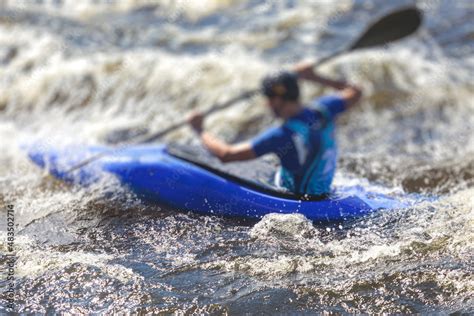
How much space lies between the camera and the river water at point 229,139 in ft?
9.87

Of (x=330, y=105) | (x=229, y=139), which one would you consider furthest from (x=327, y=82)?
(x=229, y=139)

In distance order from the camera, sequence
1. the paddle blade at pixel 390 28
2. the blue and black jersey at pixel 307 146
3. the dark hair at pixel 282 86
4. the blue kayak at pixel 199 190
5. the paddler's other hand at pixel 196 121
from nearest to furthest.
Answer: the dark hair at pixel 282 86
the blue and black jersey at pixel 307 146
the blue kayak at pixel 199 190
the paddler's other hand at pixel 196 121
the paddle blade at pixel 390 28

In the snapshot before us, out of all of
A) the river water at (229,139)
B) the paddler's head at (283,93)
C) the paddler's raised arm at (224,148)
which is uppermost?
the paddler's head at (283,93)

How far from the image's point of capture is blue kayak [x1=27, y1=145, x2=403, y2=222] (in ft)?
12.3

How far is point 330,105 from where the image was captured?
12.7 feet

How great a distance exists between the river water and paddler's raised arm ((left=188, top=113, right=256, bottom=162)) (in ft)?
1.26

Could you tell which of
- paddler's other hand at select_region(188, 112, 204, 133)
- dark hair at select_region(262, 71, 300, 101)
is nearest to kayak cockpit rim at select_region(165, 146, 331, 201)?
paddler's other hand at select_region(188, 112, 204, 133)

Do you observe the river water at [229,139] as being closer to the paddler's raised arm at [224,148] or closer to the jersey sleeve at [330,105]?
the paddler's raised arm at [224,148]

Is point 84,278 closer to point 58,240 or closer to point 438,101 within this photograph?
point 58,240

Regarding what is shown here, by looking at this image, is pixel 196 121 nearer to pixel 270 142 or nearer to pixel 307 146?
pixel 270 142

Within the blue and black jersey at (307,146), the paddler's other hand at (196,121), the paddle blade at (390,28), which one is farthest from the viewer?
the paddle blade at (390,28)


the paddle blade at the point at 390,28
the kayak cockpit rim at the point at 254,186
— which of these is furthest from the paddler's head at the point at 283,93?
the paddle blade at the point at 390,28

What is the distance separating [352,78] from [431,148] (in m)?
1.68

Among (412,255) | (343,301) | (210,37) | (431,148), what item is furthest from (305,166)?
(210,37)
